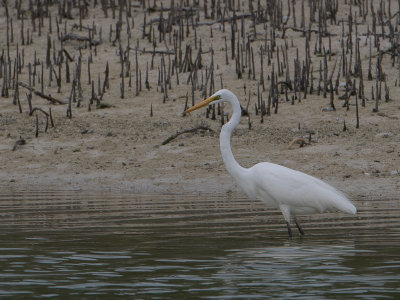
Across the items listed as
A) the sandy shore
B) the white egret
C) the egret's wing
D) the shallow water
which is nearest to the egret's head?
the white egret

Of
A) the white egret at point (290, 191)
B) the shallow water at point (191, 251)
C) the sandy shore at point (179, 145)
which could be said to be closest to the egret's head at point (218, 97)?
the white egret at point (290, 191)

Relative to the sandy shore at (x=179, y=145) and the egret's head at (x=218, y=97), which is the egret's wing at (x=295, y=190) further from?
the sandy shore at (x=179, y=145)

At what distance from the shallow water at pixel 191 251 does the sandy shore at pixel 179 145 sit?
149 cm

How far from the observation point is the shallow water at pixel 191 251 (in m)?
Result: 5.27

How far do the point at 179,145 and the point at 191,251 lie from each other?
5.95 m

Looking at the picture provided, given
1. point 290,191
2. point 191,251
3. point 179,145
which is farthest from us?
point 179,145

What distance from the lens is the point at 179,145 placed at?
12484 mm

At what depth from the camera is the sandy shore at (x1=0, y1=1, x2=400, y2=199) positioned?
11289 mm

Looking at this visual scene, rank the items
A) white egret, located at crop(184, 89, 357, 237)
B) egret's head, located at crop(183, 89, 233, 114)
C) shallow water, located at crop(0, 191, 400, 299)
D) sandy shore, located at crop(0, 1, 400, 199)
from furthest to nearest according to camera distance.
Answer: sandy shore, located at crop(0, 1, 400, 199) → egret's head, located at crop(183, 89, 233, 114) → white egret, located at crop(184, 89, 357, 237) → shallow water, located at crop(0, 191, 400, 299)

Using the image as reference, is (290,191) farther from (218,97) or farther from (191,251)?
(191,251)

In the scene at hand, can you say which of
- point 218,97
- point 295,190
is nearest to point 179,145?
point 218,97

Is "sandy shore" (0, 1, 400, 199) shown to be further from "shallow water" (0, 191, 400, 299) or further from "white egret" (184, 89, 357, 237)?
"white egret" (184, 89, 357, 237)

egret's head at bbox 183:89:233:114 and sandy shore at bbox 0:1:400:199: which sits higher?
egret's head at bbox 183:89:233:114

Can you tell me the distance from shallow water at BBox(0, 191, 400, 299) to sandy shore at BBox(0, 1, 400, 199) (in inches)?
58.9
